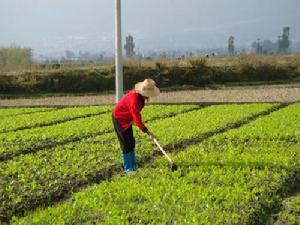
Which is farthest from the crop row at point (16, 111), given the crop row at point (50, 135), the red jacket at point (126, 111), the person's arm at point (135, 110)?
the person's arm at point (135, 110)

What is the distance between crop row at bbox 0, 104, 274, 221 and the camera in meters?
9.95

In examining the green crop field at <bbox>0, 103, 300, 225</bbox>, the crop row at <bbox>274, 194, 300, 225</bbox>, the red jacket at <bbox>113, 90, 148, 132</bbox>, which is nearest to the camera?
the crop row at <bbox>274, 194, 300, 225</bbox>

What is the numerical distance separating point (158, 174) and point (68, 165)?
8.25ft

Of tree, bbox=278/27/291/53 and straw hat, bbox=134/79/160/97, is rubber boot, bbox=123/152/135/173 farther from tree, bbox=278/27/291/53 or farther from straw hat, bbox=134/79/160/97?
tree, bbox=278/27/291/53

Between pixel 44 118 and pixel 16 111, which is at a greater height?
pixel 44 118

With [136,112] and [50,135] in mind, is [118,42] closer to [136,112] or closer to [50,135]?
[50,135]

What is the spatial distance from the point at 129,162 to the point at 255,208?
3.88m

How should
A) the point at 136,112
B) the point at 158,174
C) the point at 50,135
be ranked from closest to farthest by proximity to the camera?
the point at 158,174 → the point at 136,112 → the point at 50,135

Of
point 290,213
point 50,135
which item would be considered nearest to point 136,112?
point 290,213

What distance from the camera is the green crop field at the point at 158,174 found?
8305mm

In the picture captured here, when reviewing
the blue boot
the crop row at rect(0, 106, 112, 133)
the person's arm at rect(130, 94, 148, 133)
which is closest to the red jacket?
the person's arm at rect(130, 94, 148, 133)

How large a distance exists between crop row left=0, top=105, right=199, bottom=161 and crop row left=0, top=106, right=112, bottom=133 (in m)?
1.07

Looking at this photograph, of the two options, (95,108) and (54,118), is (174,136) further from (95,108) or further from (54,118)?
(95,108)

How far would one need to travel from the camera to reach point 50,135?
664 inches
